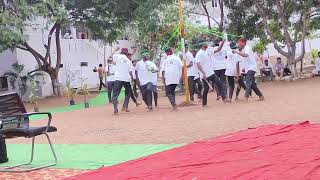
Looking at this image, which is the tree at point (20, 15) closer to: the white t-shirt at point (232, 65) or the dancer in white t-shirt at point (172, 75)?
the dancer in white t-shirt at point (172, 75)

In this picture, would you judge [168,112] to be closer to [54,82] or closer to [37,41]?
[54,82]

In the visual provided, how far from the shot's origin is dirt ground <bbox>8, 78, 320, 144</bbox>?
887 centimetres

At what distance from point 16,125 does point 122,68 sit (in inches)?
255

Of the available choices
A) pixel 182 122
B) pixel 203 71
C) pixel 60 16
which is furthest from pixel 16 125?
pixel 60 16

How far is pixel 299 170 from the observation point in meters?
4.40

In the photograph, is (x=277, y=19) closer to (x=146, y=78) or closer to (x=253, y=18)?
(x=253, y=18)

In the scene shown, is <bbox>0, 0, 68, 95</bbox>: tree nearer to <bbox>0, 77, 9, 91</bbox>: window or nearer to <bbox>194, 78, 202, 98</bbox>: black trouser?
<bbox>0, 77, 9, 91</bbox>: window

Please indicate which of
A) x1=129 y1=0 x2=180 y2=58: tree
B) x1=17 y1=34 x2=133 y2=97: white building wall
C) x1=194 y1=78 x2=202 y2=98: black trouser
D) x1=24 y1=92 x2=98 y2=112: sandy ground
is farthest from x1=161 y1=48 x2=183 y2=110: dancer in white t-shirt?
x1=129 y1=0 x2=180 y2=58: tree

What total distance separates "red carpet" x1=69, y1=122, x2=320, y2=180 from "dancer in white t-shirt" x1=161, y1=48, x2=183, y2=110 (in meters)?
6.15

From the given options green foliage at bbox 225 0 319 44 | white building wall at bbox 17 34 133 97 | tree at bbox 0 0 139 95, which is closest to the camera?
tree at bbox 0 0 139 95

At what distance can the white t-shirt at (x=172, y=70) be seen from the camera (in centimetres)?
1314

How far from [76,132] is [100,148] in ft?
8.43

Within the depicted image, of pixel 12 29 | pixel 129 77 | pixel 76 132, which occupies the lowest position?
pixel 76 132

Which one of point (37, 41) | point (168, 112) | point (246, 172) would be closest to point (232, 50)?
point (168, 112)
